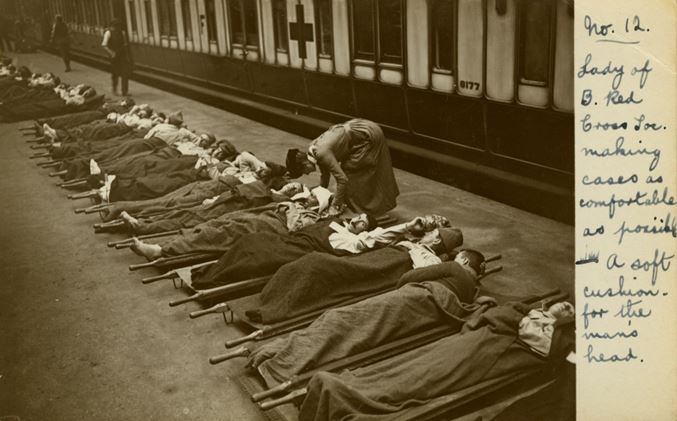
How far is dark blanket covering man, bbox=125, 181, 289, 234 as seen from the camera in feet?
20.4

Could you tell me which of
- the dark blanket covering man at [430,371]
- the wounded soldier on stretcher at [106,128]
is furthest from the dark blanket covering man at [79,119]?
the dark blanket covering man at [430,371]

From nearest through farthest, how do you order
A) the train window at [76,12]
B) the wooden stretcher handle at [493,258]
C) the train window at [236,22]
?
the wooden stretcher handle at [493,258] → the train window at [236,22] → the train window at [76,12]

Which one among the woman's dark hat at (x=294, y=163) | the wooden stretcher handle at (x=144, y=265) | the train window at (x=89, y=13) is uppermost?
the train window at (x=89, y=13)

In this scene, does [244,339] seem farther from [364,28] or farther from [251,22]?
[251,22]

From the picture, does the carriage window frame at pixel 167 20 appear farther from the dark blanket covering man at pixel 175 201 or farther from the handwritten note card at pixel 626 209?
the handwritten note card at pixel 626 209

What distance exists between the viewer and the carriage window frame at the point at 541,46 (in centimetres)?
615

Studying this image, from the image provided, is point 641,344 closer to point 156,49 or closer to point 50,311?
point 50,311

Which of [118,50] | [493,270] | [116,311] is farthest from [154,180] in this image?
[118,50]

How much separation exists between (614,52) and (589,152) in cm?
29

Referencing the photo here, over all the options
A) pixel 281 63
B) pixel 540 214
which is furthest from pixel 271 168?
pixel 281 63

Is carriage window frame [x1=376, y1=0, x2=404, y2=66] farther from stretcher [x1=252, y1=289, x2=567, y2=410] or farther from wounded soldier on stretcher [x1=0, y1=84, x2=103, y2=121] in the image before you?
wounded soldier on stretcher [x1=0, y1=84, x2=103, y2=121]

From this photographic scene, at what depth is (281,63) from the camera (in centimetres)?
1137

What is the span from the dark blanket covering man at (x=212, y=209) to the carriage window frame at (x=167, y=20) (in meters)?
10.2

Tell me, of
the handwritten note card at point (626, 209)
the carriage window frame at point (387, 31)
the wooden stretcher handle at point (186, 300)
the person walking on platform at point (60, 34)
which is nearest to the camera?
→ the handwritten note card at point (626, 209)
